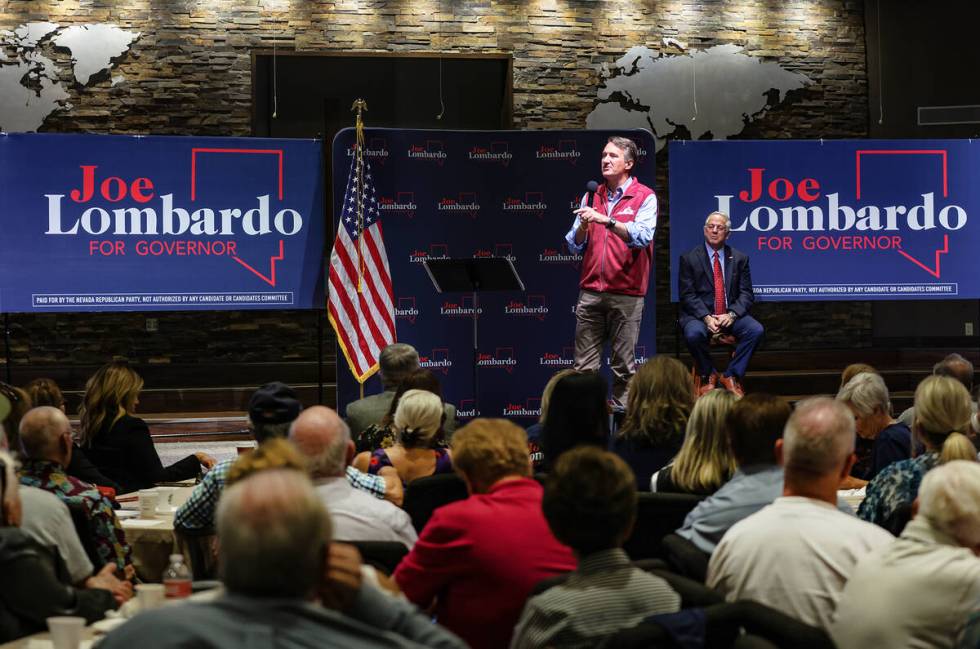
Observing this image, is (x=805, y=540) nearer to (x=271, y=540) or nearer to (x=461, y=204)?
(x=271, y=540)

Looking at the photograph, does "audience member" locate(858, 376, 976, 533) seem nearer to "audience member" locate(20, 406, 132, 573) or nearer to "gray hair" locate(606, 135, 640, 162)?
"audience member" locate(20, 406, 132, 573)

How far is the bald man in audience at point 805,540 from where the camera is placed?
271 cm

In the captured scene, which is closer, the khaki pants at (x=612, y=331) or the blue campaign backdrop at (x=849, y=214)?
the khaki pants at (x=612, y=331)

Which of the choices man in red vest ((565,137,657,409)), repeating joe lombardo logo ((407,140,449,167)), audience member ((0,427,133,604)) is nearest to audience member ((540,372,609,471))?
audience member ((0,427,133,604))

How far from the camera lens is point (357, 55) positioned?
11.1m

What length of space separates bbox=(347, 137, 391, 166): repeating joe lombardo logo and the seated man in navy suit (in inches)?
90.1

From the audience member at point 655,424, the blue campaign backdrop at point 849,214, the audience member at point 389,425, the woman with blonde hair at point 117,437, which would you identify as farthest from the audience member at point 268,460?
the blue campaign backdrop at point 849,214

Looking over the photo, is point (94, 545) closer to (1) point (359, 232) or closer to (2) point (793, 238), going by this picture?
(1) point (359, 232)

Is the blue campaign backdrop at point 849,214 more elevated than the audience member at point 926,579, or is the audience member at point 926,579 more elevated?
the blue campaign backdrop at point 849,214

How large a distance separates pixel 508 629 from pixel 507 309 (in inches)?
227

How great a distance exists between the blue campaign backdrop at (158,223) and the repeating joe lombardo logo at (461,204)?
0.88 metres

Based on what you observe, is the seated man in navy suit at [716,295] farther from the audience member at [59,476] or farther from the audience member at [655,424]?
the audience member at [59,476]

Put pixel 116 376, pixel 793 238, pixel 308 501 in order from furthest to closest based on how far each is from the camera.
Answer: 1. pixel 793 238
2. pixel 116 376
3. pixel 308 501

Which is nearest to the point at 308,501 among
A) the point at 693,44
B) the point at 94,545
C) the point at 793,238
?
the point at 94,545
